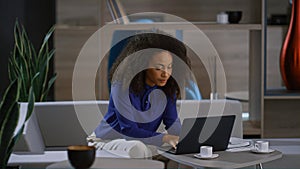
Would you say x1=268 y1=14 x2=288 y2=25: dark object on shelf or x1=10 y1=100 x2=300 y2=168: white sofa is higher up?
x1=268 y1=14 x2=288 y2=25: dark object on shelf

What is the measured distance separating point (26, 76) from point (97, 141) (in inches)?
42.5

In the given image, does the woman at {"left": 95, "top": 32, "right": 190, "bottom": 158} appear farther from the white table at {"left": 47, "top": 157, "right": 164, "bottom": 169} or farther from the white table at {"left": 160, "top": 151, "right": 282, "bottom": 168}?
the white table at {"left": 47, "top": 157, "right": 164, "bottom": 169}

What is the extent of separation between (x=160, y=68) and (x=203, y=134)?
1.41 ft

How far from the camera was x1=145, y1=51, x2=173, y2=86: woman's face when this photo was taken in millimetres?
2768

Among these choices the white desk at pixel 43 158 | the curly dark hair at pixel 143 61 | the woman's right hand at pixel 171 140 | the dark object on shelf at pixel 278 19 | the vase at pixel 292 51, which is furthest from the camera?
the dark object on shelf at pixel 278 19

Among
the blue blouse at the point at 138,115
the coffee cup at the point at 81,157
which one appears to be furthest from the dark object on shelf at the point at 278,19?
the coffee cup at the point at 81,157

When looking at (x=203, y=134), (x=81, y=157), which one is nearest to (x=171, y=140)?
(x=203, y=134)

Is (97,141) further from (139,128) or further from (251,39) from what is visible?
(251,39)

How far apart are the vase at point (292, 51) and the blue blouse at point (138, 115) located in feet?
4.58

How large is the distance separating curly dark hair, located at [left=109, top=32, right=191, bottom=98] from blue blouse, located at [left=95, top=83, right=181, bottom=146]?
0.04 m

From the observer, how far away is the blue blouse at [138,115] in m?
2.83

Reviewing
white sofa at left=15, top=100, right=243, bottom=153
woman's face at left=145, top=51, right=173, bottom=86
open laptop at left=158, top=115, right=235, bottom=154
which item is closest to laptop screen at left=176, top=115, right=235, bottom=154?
open laptop at left=158, top=115, right=235, bottom=154

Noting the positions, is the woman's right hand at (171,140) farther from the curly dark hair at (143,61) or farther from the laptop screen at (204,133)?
the curly dark hair at (143,61)

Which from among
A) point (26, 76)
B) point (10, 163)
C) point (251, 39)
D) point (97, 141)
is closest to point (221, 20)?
point (251, 39)
